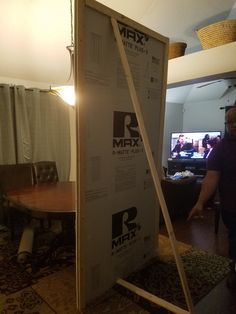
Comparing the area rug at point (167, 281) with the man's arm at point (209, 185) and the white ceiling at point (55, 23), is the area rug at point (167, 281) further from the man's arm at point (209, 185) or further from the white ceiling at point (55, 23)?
the white ceiling at point (55, 23)

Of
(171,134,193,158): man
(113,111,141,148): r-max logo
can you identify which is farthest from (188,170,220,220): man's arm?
(171,134,193,158): man

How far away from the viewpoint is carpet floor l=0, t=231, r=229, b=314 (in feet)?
5.99

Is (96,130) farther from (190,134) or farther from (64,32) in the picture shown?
(190,134)

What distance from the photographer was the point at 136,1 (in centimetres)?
278

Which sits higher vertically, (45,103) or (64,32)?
(64,32)

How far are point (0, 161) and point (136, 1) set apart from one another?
2.75 metres

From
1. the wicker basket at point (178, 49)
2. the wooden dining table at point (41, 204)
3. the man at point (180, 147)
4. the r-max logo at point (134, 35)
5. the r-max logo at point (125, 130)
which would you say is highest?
the wicker basket at point (178, 49)

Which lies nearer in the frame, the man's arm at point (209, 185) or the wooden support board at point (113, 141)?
the wooden support board at point (113, 141)

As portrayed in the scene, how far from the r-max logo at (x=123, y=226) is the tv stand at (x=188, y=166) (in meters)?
4.17

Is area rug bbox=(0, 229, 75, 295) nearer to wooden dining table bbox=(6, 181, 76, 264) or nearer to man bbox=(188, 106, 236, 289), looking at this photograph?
wooden dining table bbox=(6, 181, 76, 264)

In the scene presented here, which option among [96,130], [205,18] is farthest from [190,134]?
[96,130]

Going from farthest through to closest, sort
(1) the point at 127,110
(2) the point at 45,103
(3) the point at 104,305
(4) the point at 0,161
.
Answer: (2) the point at 45,103 → (4) the point at 0,161 → (1) the point at 127,110 → (3) the point at 104,305

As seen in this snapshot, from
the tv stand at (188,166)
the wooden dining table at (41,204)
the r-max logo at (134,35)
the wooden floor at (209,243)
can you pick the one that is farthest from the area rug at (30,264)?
the tv stand at (188,166)

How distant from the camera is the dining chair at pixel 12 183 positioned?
3054 millimetres
